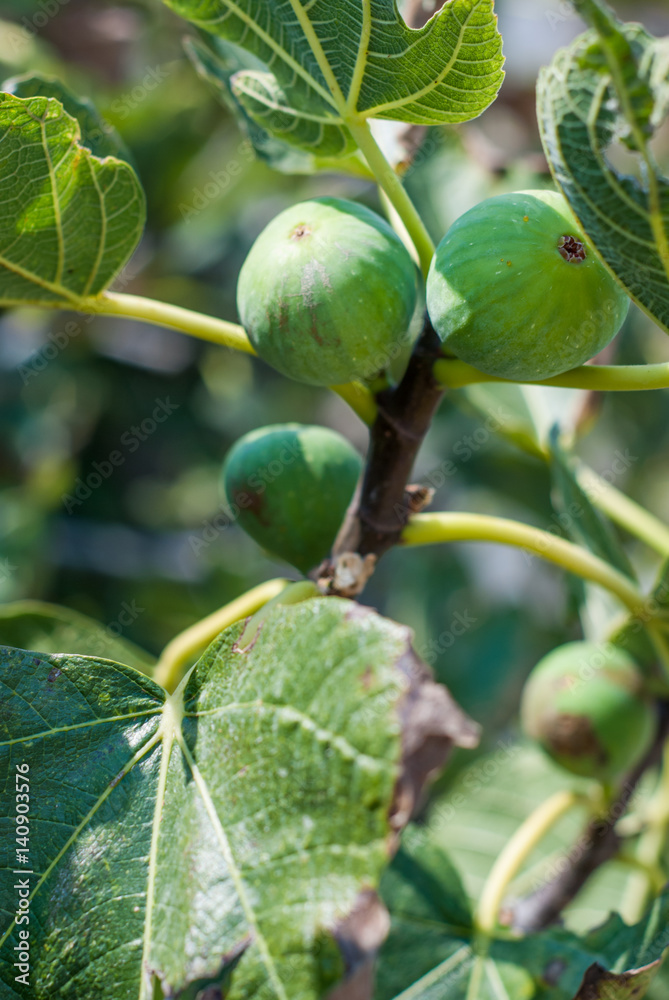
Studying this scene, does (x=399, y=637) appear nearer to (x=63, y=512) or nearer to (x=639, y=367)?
(x=639, y=367)

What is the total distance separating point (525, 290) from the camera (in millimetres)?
766

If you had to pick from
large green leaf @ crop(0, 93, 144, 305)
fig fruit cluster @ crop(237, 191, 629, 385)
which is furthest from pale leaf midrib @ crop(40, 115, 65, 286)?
fig fruit cluster @ crop(237, 191, 629, 385)

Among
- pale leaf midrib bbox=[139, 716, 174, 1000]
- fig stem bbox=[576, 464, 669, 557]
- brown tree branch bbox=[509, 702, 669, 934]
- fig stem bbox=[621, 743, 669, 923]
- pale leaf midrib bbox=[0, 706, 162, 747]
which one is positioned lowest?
fig stem bbox=[621, 743, 669, 923]

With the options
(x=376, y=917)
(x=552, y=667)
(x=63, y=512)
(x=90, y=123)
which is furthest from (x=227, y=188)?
(x=376, y=917)

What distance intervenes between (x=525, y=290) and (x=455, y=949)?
0.97m

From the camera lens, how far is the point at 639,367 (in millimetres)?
823

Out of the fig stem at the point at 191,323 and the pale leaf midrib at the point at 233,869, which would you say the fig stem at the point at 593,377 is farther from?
the pale leaf midrib at the point at 233,869

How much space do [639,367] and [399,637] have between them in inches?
15.0

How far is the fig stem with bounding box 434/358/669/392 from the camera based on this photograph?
0.82m

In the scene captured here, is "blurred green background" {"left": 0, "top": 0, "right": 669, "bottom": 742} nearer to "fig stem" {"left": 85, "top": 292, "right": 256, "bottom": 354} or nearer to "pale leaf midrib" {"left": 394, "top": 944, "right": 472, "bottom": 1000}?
"pale leaf midrib" {"left": 394, "top": 944, "right": 472, "bottom": 1000}

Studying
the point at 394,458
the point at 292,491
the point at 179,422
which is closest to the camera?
the point at 394,458

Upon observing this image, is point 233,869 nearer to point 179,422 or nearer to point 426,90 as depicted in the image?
point 426,90

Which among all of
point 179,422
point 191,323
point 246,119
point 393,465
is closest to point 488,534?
point 393,465

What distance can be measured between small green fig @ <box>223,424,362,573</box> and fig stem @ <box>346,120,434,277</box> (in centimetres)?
32
